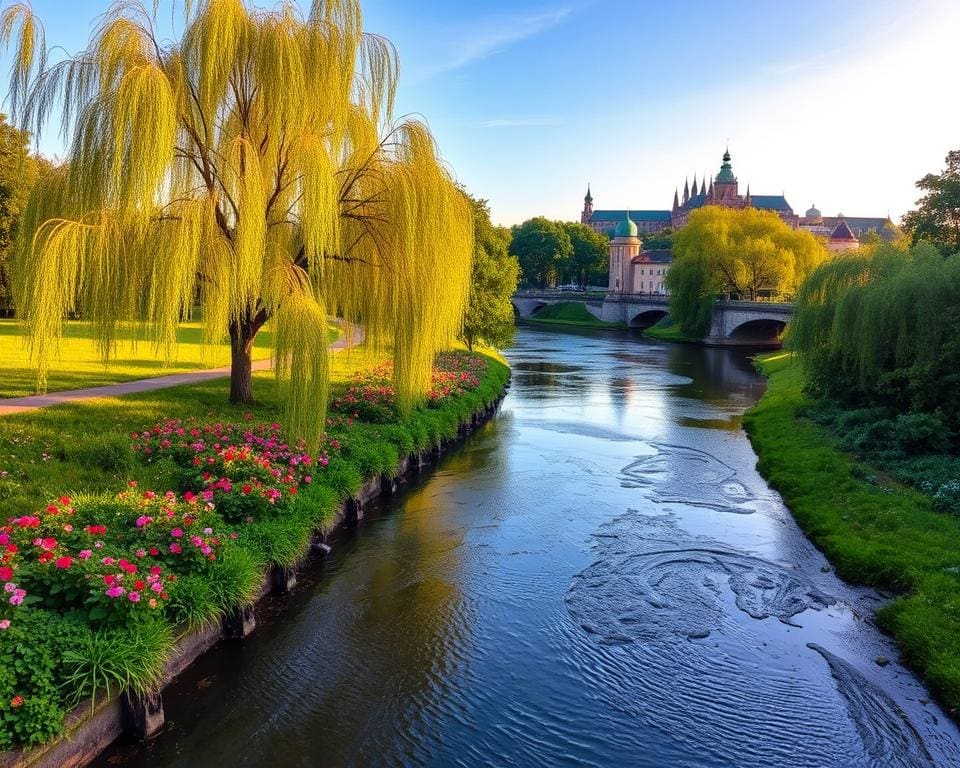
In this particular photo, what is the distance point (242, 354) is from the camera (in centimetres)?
1390

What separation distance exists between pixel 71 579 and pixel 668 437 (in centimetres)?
1709

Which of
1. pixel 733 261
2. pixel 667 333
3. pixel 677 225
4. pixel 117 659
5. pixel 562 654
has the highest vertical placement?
pixel 677 225

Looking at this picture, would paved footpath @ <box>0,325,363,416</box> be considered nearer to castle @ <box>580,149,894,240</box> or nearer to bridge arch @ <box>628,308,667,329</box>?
bridge arch @ <box>628,308,667,329</box>

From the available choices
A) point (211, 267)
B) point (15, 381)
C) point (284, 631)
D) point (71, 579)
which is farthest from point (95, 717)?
point (15, 381)

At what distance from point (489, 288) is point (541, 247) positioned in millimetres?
68171

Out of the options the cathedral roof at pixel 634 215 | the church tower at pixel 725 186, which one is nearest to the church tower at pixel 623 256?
the church tower at pixel 725 186

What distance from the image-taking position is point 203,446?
35.0ft

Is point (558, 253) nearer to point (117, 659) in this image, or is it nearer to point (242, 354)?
point (242, 354)

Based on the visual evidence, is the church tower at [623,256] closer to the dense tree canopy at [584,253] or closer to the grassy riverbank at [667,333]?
the dense tree canopy at [584,253]

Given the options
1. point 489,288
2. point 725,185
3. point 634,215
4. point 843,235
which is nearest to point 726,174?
point 725,185

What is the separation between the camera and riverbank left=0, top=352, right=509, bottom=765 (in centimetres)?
585

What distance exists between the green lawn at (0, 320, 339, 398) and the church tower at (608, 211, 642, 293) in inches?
3489

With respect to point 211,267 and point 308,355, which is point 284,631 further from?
point 211,267

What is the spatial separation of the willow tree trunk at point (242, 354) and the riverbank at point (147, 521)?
0.43 meters
